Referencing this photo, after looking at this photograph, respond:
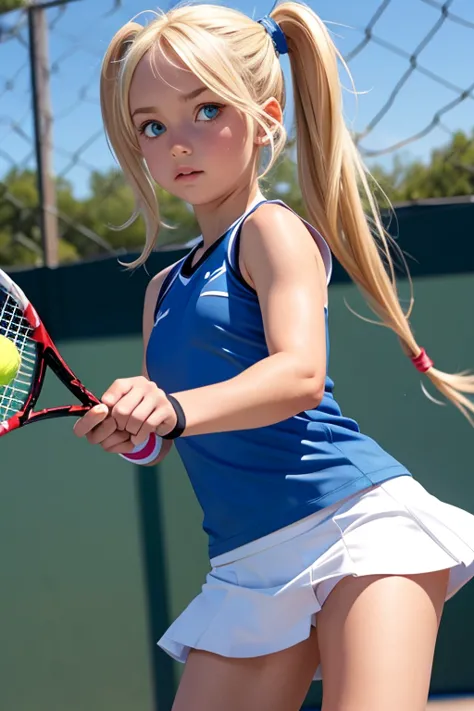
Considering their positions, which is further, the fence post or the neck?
the fence post

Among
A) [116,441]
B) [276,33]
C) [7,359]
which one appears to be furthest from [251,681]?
[276,33]

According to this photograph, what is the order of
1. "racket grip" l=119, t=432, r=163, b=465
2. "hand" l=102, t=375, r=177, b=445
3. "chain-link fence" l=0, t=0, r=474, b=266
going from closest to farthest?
"hand" l=102, t=375, r=177, b=445 < "racket grip" l=119, t=432, r=163, b=465 < "chain-link fence" l=0, t=0, r=474, b=266

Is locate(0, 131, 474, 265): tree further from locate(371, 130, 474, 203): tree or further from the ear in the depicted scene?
the ear

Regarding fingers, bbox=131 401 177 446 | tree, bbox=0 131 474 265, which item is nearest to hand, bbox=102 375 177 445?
fingers, bbox=131 401 177 446

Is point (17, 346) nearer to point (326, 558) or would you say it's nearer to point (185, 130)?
point (185, 130)

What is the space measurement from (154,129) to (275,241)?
0.30 metres

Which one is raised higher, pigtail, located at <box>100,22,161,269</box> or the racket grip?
pigtail, located at <box>100,22,161,269</box>

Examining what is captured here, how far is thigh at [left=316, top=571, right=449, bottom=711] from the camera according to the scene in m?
1.36

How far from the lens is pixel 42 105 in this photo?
8.41 feet

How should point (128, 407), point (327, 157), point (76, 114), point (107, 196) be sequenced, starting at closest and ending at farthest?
point (128, 407) < point (327, 157) < point (76, 114) < point (107, 196)

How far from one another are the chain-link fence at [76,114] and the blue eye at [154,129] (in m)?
0.79

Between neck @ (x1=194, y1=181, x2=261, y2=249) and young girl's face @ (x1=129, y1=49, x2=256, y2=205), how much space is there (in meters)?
0.05

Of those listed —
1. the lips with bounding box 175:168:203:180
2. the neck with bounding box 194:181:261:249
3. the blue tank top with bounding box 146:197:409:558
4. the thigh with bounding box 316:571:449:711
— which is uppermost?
the lips with bounding box 175:168:203:180

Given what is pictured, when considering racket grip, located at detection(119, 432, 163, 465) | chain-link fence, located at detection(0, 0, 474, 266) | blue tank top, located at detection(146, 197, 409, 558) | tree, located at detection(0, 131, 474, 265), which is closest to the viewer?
blue tank top, located at detection(146, 197, 409, 558)
